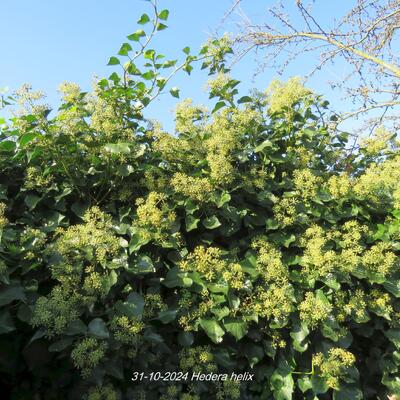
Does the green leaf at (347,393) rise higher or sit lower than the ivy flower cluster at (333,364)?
lower

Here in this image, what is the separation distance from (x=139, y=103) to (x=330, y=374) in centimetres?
183

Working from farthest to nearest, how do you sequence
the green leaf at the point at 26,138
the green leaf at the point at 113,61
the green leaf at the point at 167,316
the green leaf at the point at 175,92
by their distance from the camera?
1. the green leaf at the point at 175,92
2. the green leaf at the point at 113,61
3. the green leaf at the point at 26,138
4. the green leaf at the point at 167,316

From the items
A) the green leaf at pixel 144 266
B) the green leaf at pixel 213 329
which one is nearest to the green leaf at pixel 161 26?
the green leaf at pixel 144 266

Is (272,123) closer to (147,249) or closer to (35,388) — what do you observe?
(147,249)

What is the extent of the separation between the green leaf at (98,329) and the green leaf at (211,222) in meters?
0.77

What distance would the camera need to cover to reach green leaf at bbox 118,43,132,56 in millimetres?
2496

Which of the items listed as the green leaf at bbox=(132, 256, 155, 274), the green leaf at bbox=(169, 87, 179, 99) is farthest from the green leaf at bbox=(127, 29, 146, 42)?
the green leaf at bbox=(132, 256, 155, 274)

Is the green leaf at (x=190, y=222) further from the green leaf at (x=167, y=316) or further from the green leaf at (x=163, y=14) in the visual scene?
the green leaf at (x=163, y=14)

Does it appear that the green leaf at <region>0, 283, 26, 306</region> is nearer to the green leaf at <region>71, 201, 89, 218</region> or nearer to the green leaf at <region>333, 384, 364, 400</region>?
the green leaf at <region>71, 201, 89, 218</region>

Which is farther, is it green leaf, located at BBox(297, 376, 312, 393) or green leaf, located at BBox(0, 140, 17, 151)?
green leaf, located at BBox(0, 140, 17, 151)

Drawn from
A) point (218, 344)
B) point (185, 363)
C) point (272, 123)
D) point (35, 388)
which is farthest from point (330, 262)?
point (35, 388)

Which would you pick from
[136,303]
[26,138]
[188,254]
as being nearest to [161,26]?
[26,138]

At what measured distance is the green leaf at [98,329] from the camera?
1646 millimetres

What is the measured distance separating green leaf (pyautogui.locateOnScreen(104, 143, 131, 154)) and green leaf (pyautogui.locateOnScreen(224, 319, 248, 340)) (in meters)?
0.99
